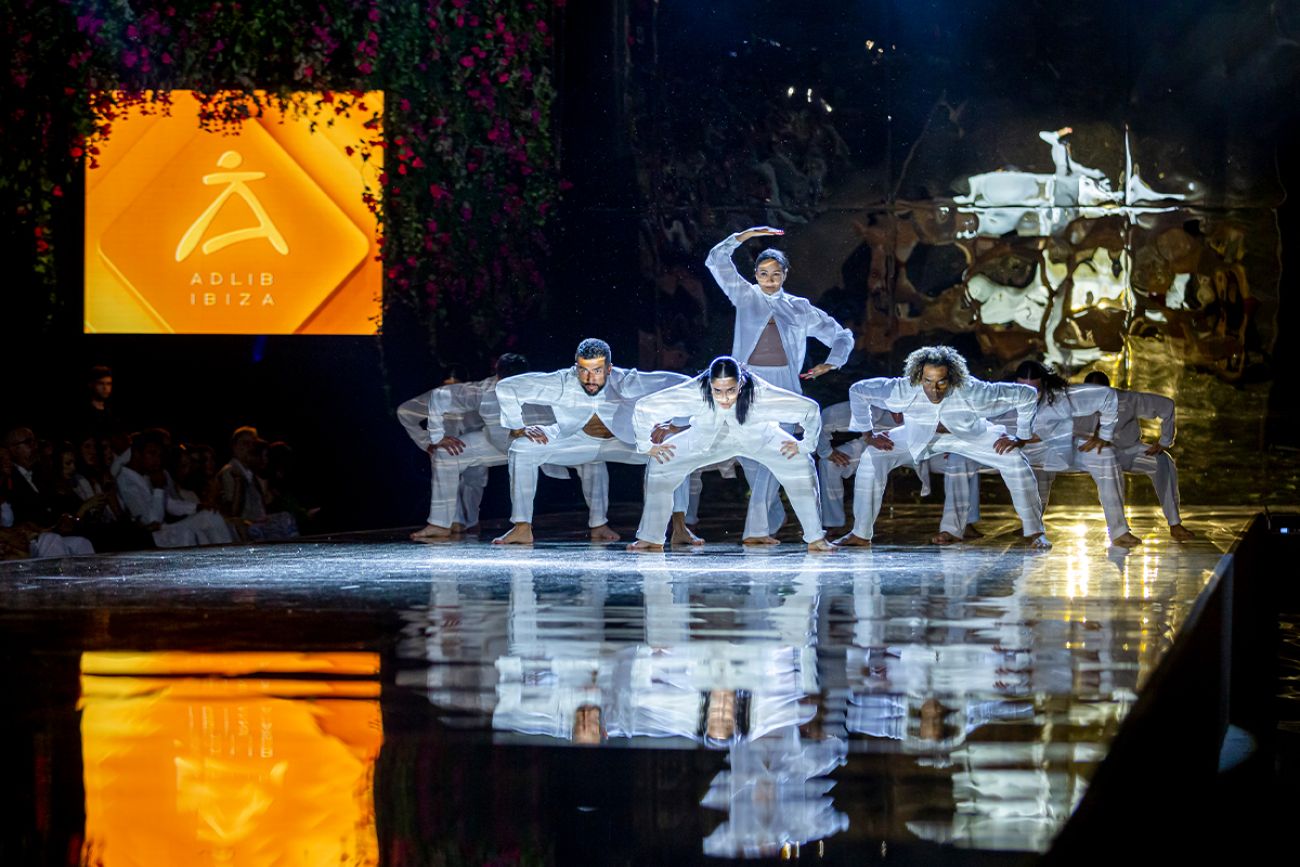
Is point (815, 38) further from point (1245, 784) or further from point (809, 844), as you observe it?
point (809, 844)

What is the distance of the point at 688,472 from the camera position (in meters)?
6.18

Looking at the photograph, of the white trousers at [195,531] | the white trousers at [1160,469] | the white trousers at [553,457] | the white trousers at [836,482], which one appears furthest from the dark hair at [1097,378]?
the white trousers at [195,531]

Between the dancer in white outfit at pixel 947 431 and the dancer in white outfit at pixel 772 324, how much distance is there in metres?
0.47

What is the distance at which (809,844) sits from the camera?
1.80 meters

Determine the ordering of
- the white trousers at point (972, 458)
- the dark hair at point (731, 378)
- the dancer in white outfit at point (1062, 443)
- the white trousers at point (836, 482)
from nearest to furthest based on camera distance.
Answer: the dark hair at point (731, 378) < the white trousers at point (972, 458) < the dancer in white outfit at point (1062, 443) < the white trousers at point (836, 482)

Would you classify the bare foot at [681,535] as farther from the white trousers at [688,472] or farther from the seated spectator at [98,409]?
the seated spectator at [98,409]

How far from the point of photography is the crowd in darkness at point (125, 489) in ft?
20.9

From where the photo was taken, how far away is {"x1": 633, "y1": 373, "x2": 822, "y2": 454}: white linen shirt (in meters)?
6.14

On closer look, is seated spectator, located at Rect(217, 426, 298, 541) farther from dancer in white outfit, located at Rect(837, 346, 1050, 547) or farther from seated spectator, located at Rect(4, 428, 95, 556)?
dancer in white outfit, located at Rect(837, 346, 1050, 547)

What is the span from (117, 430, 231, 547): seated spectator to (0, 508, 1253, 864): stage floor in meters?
2.24

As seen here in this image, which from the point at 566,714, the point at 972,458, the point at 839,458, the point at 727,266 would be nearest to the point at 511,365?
the point at 727,266

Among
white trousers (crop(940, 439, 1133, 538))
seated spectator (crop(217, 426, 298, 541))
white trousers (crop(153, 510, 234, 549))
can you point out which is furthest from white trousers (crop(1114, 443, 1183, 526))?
white trousers (crop(153, 510, 234, 549))

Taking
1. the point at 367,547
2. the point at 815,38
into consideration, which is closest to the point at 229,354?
the point at 367,547

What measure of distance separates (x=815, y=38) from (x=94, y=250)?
164 inches
